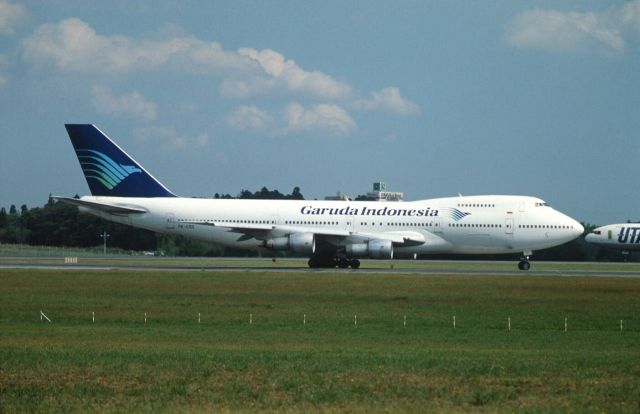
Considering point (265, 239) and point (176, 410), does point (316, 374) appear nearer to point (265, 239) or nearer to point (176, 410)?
point (176, 410)

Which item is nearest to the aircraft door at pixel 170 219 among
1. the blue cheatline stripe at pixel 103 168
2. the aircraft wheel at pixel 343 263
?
the blue cheatline stripe at pixel 103 168

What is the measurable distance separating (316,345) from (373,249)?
34.8 metres

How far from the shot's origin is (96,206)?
210ft

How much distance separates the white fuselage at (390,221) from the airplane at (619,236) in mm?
35669

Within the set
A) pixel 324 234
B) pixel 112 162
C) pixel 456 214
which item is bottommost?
pixel 324 234

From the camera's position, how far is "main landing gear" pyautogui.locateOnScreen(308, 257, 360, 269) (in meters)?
63.9

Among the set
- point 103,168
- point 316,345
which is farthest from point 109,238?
point 316,345

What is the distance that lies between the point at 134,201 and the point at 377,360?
46147 millimetres

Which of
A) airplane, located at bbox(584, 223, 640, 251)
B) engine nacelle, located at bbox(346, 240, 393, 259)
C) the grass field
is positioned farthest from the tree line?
the grass field

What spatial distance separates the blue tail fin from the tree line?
29736 mm

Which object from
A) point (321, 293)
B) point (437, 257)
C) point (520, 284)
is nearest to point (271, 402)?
point (321, 293)

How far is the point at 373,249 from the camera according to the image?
60.4m

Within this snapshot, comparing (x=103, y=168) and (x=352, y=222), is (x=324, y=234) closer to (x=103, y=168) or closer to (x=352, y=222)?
(x=352, y=222)

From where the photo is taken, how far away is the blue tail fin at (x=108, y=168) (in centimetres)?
6675
